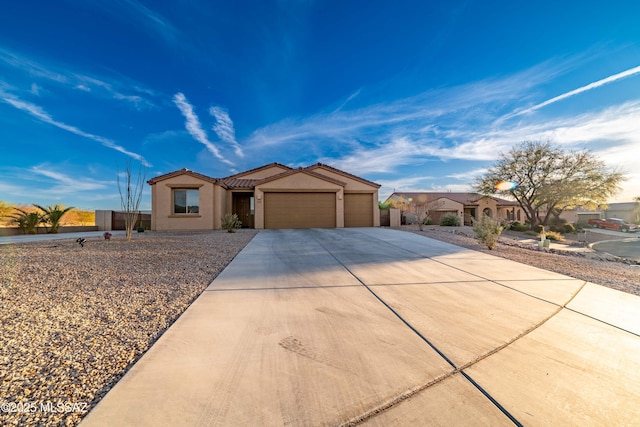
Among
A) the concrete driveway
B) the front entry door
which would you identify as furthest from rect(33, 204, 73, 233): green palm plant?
the concrete driveway

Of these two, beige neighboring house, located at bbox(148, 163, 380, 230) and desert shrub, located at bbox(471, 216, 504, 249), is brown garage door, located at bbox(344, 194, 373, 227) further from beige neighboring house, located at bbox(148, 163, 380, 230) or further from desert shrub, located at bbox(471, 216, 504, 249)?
desert shrub, located at bbox(471, 216, 504, 249)

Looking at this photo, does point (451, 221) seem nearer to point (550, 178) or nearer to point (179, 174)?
point (550, 178)

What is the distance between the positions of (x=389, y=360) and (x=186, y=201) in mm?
16172

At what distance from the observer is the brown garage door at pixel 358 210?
18047mm

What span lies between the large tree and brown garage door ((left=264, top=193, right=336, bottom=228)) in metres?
16.6

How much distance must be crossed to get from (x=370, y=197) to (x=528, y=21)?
11.8 m

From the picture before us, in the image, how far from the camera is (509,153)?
22484mm

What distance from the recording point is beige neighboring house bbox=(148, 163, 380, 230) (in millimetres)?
15391

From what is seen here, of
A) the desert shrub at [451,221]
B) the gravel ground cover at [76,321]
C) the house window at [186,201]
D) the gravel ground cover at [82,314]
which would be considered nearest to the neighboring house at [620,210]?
the desert shrub at [451,221]

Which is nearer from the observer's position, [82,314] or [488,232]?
[82,314]

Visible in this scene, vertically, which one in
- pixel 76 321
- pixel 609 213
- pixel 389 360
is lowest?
pixel 389 360

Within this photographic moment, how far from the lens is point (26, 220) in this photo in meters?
12.6

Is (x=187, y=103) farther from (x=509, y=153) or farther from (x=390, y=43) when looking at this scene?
(x=509, y=153)

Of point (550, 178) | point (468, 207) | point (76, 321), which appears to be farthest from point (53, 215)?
point (468, 207)
